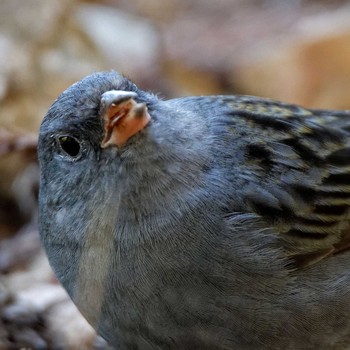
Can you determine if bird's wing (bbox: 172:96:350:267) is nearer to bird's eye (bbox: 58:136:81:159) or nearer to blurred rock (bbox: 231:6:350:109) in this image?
bird's eye (bbox: 58:136:81:159)

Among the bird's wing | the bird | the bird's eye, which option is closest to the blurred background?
the bird

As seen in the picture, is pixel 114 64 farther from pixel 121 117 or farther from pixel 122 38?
pixel 121 117

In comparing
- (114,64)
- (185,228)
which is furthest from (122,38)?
(185,228)

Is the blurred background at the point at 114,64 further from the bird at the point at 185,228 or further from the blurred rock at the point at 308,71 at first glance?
the bird at the point at 185,228

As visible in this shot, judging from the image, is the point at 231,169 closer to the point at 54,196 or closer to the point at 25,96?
the point at 54,196

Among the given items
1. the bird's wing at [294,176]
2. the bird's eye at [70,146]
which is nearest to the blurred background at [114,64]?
the bird's eye at [70,146]

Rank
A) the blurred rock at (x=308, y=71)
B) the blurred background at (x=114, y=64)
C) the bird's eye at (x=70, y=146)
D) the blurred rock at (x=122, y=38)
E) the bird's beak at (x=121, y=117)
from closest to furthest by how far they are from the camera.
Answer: the bird's beak at (x=121, y=117) < the bird's eye at (x=70, y=146) < the blurred background at (x=114, y=64) < the blurred rock at (x=308, y=71) < the blurred rock at (x=122, y=38)

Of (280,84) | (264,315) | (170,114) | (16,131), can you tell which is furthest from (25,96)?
(264,315)
